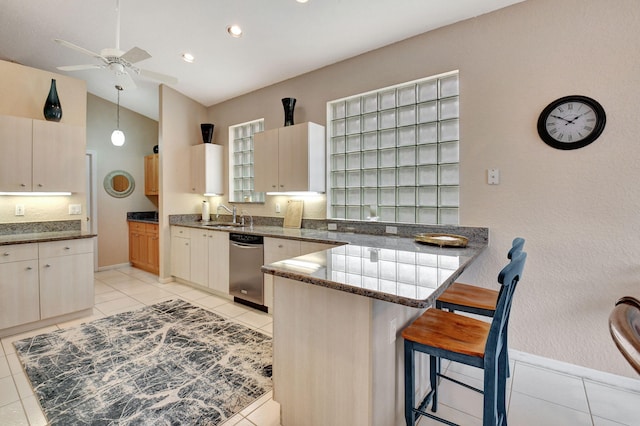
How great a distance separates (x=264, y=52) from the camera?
3318 millimetres

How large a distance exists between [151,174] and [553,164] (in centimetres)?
602

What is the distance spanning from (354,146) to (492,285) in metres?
1.95

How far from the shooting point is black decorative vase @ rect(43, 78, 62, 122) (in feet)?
10.7

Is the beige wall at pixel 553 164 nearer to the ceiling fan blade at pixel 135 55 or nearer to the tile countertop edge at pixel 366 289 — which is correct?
the tile countertop edge at pixel 366 289

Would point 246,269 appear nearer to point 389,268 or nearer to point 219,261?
point 219,261

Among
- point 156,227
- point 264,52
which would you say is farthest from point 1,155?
point 264,52

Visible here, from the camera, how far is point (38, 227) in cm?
342

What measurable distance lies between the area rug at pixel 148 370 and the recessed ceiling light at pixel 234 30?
3.04 meters

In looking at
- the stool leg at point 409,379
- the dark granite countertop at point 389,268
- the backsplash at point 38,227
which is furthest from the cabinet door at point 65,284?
the stool leg at point 409,379

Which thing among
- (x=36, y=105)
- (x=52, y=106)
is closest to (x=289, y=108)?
(x=52, y=106)

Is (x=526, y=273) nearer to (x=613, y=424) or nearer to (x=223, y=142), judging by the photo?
(x=613, y=424)

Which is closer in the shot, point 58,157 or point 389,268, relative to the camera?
point 389,268

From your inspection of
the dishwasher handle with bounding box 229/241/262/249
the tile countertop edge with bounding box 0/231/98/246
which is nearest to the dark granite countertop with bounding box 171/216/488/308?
the dishwasher handle with bounding box 229/241/262/249

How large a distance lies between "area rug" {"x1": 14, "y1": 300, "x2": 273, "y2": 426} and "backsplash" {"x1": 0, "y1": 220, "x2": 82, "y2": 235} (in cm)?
128
